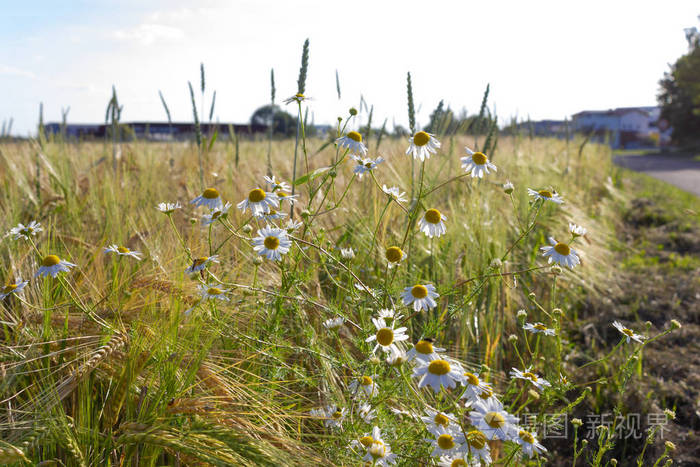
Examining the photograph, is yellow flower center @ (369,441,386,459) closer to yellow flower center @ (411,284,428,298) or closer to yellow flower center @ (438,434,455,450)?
yellow flower center @ (438,434,455,450)

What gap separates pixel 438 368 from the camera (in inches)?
39.2

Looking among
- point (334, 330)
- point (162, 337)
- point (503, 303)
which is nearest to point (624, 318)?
point (503, 303)

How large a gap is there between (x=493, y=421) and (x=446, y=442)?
12cm

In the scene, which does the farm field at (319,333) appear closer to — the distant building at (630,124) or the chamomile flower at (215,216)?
the chamomile flower at (215,216)

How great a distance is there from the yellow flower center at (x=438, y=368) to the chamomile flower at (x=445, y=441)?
0.48 feet

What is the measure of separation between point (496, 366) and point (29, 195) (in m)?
2.70

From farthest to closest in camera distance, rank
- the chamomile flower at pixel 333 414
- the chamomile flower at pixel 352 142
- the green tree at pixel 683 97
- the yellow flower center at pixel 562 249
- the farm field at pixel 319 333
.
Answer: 1. the green tree at pixel 683 97
2. the chamomile flower at pixel 352 142
3. the yellow flower center at pixel 562 249
4. the chamomile flower at pixel 333 414
5. the farm field at pixel 319 333

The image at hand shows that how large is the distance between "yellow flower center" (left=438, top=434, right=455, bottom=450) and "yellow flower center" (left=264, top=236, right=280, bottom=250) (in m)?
0.62

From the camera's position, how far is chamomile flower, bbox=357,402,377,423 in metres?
1.13

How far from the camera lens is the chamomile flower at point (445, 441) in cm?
100

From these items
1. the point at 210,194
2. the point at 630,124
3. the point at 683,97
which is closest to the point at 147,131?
the point at 210,194

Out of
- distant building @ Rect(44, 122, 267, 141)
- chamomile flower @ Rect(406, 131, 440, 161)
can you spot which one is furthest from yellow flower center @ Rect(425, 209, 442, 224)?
distant building @ Rect(44, 122, 267, 141)

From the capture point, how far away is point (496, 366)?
2.06 m

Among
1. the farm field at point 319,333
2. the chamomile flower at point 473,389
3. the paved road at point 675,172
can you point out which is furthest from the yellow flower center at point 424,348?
the paved road at point 675,172
